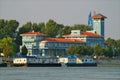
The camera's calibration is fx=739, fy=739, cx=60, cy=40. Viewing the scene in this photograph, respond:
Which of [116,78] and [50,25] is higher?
[50,25]

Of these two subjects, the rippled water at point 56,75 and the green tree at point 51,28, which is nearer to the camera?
the rippled water at point 56,75

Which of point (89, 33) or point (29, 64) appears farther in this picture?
point (89, 33)

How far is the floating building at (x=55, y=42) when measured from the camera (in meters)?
119

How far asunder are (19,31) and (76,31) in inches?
386

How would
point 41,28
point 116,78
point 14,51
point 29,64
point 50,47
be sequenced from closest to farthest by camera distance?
point 116,78, point 29,64, point 14,51, point 50,47, point 41,28

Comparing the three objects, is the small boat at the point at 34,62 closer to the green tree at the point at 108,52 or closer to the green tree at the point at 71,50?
the green tree at the point at 71,50

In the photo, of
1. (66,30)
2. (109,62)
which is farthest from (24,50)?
(66,30)

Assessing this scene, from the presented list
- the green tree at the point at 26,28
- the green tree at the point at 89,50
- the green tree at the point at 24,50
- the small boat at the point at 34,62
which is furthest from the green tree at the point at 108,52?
the small boat at the point at 34,62

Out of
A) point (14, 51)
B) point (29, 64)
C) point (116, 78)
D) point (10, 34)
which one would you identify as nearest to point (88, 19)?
point (10, 34)

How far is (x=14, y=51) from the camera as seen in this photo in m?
106

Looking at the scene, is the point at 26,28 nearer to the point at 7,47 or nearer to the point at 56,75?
the point at 7,47

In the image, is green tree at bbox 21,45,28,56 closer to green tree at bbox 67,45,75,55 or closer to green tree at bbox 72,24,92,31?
green tree at bbox 67,45,75,55

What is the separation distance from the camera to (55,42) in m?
120

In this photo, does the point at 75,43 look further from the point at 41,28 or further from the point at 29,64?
the point at 29,64
